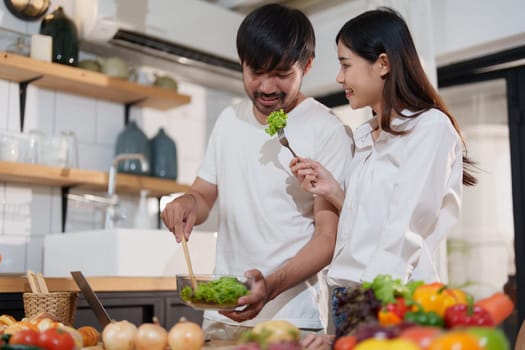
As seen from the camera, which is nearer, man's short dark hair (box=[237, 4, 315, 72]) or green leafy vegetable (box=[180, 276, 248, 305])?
green leafy vegetable (box=[180, 276, 248, 305])

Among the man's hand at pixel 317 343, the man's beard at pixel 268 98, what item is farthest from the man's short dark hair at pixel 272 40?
the man's hand at pixel 317 343

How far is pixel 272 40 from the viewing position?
6.31 feet

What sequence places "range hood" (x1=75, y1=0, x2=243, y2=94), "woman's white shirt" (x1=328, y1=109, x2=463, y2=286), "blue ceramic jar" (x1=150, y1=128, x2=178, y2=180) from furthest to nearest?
"blue ceramic jar" (x1=150, y1=128, x2=178, y2=180) → "range hood" (x1=75, y1=0, x2=243, y2=94) → "woman's white shirt" (x1=328, y1=109, x2=463, y2=286)

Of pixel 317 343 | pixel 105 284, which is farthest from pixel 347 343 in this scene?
pixel 105 284

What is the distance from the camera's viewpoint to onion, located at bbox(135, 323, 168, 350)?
54.0 inches

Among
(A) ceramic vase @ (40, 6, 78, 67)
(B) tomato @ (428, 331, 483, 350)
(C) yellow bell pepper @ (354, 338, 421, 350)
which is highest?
(A) ceramic vase @ (40, 6, 78, 67)

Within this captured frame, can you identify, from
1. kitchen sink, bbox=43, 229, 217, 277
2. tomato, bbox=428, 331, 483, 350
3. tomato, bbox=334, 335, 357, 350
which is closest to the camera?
tomato, bbox=428, 331, 483, 350

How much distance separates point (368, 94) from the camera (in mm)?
1777

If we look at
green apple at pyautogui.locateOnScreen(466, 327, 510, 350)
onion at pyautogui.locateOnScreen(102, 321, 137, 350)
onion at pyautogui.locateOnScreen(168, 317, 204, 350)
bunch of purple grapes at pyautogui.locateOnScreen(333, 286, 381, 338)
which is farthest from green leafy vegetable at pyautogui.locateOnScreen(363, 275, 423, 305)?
onion at pyautogui.locateOnScreen(102, 321, 137, 350)

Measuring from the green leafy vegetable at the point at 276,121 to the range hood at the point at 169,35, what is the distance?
190 centimetres

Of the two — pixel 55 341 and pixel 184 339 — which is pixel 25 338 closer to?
pixel 55 341

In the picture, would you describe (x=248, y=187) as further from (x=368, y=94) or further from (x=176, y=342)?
(x=176, y=342)

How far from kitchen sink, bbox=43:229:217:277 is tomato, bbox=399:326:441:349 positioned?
2246 mm

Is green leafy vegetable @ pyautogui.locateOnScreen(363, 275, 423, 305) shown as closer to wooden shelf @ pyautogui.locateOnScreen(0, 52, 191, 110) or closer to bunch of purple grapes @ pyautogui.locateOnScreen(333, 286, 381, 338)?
bunch of purple grapes @ pyautogui.locateOnScreen(333, 286, 381, 338)
